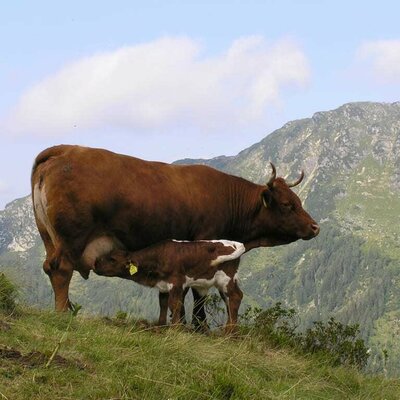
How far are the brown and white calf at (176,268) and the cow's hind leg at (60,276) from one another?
0.51 m

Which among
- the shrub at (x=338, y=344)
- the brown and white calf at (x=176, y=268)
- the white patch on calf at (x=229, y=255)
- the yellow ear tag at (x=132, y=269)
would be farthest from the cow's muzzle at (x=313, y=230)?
the yellow ear tag at (x=132, y=269)

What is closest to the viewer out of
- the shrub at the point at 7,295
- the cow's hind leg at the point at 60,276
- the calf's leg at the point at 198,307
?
the shrub at the point at 7,295

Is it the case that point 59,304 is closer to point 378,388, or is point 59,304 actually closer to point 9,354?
point 9,354

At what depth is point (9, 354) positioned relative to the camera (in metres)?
7.34

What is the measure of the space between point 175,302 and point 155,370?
3.94 meters

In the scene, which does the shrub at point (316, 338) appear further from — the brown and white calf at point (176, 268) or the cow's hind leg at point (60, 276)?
the cow's hind leg at point (60, 276)

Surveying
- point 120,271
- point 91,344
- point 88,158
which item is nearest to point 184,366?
point 91,344

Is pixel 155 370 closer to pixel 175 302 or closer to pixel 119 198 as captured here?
pixel 175 302

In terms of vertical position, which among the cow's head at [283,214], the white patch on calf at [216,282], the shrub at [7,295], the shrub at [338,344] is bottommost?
the shrub at [338,344]

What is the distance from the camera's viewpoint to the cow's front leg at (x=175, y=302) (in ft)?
37.8

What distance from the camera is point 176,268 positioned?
11727 millimetres

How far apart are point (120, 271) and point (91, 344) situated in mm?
3356

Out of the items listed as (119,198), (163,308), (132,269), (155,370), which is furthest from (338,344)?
(155,370)

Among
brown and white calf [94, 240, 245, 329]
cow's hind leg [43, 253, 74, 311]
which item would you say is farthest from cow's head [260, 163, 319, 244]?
cow's hind leg [43, 253, 74, 311]
